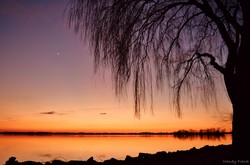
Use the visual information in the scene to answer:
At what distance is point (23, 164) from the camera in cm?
927

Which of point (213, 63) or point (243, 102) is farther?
point (213, 63)

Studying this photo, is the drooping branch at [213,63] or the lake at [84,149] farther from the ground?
the drooping branch at [213,63]

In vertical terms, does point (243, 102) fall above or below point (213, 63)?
below

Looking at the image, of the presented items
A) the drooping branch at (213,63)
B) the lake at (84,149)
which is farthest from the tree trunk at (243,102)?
the lake at (84,149)

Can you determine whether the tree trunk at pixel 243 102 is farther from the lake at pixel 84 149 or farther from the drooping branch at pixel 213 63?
the lake at pixel 84 149

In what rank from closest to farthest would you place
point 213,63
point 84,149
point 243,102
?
point 243,102, point 213,63, point 84,149

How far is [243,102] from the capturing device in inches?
241

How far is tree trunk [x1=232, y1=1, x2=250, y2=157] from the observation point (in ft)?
19.9

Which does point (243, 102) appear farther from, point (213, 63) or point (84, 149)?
point (84, 149)

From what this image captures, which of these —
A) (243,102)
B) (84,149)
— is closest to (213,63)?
(243,102)

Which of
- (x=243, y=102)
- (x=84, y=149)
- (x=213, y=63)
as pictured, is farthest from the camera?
(x=84, y=149)

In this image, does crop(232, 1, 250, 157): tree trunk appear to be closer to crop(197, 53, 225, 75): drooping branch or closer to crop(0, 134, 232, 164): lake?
crop(197, 53, 225, 75): drooping branch

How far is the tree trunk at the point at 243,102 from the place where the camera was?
6.06 meters

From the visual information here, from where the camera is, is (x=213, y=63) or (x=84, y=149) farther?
(x=84, y=149)
